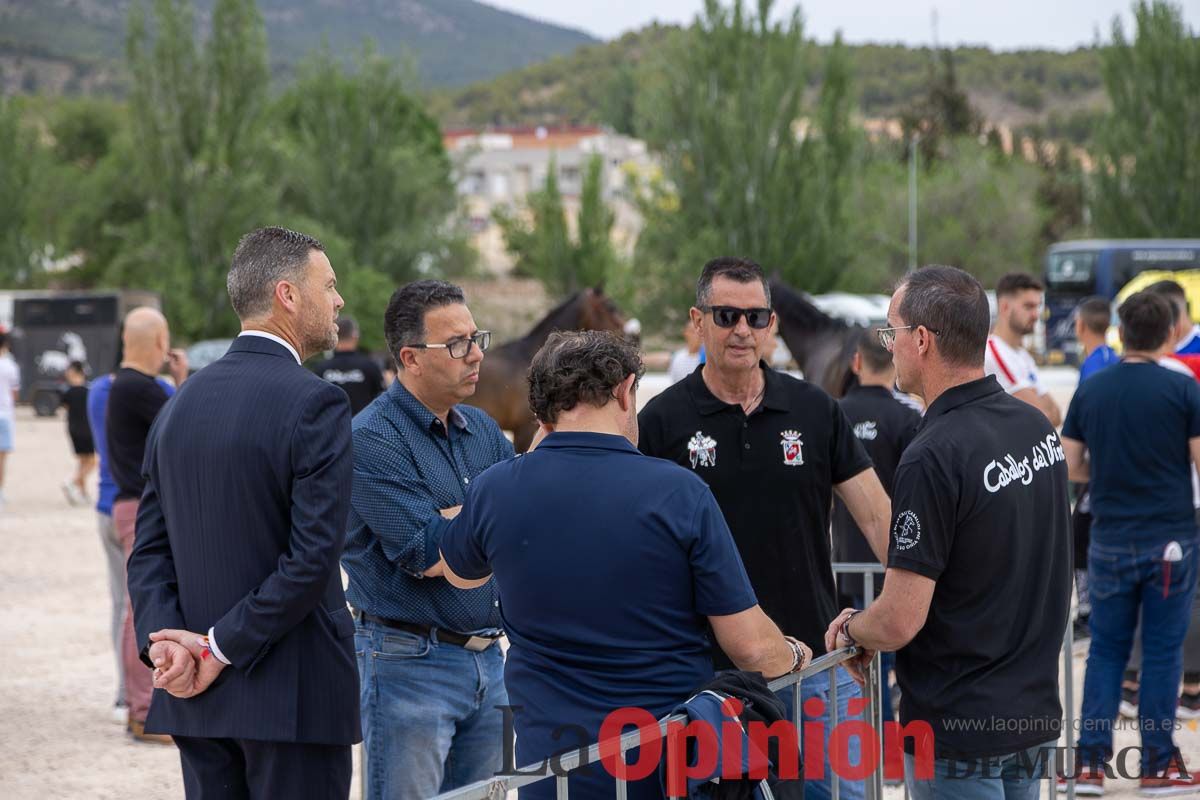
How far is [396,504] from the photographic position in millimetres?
3605

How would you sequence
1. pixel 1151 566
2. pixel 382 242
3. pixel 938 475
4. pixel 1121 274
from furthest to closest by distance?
pixel 382 242 < pixel 1121 274 < pixel 1151 566 < pixel 938 475

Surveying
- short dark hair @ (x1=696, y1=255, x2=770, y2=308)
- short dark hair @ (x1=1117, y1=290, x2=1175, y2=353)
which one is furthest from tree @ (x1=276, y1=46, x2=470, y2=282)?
short dark hair @ (x1=696, y1=255, x2=770, y2=308)

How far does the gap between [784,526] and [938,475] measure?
78 cm

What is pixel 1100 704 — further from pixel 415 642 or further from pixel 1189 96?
pixel 1189 96

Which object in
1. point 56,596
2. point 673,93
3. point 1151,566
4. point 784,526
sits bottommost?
point 56,596

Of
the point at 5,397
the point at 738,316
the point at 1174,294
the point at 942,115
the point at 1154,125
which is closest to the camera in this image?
the point at 738,316

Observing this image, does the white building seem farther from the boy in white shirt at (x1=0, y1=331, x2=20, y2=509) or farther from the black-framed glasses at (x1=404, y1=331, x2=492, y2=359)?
the black-framed glasses at (x1=404, y1=331, x2=492, y2=359)

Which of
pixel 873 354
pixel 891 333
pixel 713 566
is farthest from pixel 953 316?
pixel 873 354

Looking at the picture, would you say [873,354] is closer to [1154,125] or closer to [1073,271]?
[1073,271]

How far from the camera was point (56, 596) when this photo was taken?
10.4m

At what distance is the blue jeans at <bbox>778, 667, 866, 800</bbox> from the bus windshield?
35.2 metres

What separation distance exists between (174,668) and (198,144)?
128ft

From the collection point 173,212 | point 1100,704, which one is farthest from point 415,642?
point 173,212

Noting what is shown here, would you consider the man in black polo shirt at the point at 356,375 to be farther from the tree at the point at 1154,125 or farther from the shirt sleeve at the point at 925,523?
the tree at the point at 1154,125
